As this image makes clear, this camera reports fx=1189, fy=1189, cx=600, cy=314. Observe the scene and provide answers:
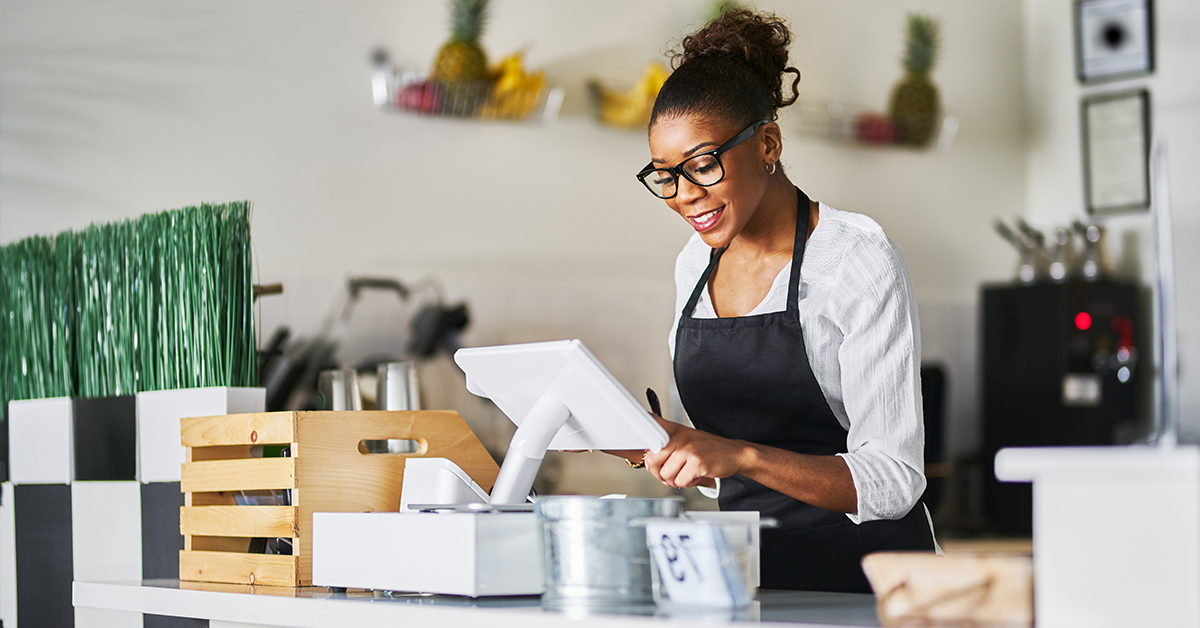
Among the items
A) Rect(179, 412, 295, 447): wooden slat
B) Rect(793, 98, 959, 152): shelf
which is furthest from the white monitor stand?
Rect(793, 98, 959, 152): shelf

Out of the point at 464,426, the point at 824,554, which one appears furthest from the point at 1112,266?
the point at 464,426

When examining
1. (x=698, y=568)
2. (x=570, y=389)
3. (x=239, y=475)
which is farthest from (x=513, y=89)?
(x=698, y=568)

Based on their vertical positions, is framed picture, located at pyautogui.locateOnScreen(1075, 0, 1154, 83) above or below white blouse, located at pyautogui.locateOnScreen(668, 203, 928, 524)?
above

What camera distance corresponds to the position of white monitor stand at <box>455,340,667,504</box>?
1.12m

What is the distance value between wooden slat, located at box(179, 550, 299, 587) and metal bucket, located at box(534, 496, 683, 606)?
1.46 ft

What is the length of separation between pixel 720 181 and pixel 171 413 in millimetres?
858

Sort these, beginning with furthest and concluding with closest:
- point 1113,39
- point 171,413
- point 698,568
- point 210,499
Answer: point 1113,39
point 171,413
point 210,499
point 698,568

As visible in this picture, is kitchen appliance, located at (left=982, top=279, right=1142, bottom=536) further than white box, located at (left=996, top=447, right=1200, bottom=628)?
Yes

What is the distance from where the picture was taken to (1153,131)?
395cm

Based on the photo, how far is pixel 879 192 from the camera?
13.6ft

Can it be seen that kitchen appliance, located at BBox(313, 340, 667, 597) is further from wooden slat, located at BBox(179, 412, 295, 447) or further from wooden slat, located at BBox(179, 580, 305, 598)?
wooden slat, located at BBox(179, 412, 295, 447)

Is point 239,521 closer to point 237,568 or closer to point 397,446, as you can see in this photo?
point 237,568

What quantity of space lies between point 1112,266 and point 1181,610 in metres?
3.46

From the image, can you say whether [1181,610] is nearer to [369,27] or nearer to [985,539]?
[369,27]
